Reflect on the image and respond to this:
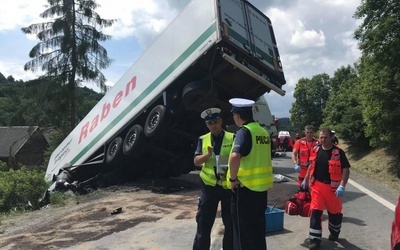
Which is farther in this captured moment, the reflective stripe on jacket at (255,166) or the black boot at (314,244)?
the black boot at (314,244)

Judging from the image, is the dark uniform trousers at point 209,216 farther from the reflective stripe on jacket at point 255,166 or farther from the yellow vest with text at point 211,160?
the reflective stripe on jacket at point 255,166

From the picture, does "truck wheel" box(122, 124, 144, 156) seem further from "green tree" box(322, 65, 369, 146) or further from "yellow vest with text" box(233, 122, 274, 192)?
"green tree" box(322, 65, 369, 146)

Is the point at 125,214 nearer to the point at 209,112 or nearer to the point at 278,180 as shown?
the point at 209,112

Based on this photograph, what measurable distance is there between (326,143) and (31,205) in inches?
316

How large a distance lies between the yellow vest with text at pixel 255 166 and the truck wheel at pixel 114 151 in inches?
284

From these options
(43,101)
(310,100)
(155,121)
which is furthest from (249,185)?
(310,100)

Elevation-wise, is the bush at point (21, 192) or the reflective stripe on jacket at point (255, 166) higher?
the reflective stripe on jacket at point (255, 166)

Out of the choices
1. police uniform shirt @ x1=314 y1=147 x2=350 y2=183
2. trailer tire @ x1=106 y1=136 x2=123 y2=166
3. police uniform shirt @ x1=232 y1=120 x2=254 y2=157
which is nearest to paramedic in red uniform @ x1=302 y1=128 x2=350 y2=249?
police uniform shirt @ x1=314 y1=147 x2=350 y2=183

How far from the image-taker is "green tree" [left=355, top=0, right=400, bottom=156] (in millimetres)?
13438

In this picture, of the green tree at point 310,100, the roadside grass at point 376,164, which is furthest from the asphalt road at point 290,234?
the green tree at point 310,100

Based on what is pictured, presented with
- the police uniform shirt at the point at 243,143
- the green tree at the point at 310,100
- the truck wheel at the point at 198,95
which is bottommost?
the police uniform shirt at the point at 243,143

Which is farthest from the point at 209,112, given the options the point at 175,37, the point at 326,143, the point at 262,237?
the point at 175,37

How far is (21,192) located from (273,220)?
7356 mm

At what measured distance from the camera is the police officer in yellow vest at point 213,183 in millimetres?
3967
